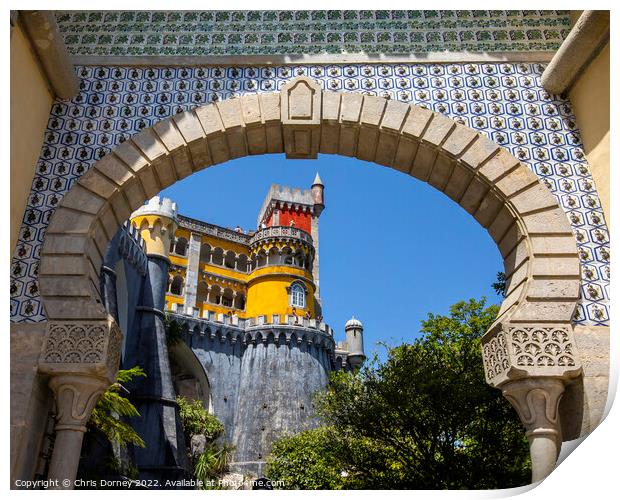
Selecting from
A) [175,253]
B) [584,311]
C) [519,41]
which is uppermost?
[175,253]

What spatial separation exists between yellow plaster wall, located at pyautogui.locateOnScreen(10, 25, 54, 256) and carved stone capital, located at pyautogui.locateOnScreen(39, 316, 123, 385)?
2.97ft

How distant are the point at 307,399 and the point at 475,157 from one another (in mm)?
21240

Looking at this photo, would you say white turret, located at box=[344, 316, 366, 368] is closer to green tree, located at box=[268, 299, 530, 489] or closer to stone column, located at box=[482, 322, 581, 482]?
green tree, located at box=[268, 299, 530, 489]

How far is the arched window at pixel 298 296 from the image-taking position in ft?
97.4

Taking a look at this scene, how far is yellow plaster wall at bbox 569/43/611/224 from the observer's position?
5117mm

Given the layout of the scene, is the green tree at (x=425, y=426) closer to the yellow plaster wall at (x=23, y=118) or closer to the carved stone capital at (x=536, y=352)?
the carved stone capital at (x=536, y=352)

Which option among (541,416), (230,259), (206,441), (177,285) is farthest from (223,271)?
(541,416)

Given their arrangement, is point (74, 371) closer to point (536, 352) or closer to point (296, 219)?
point (536, 352)

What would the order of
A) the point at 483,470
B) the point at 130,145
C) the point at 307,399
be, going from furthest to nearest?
the point at 307,399
the point at 483,470
the point at 130,145

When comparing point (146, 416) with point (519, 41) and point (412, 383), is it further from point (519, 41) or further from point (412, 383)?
point (519, 41)

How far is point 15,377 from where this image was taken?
445cm

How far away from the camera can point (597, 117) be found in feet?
17.2
